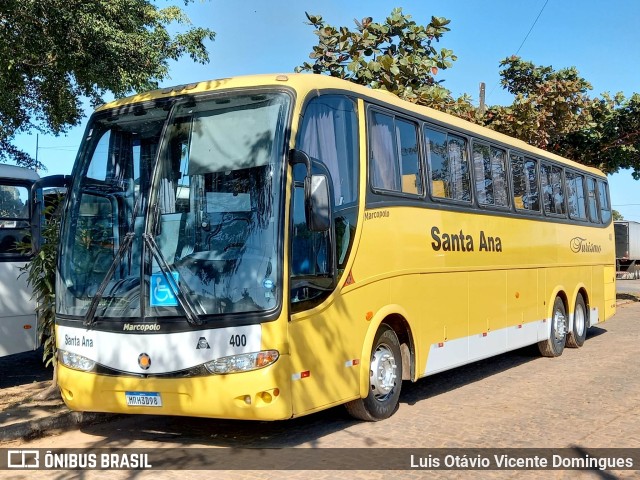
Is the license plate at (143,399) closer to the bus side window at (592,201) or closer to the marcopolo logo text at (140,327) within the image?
the marcopolo logo text at (140,327)

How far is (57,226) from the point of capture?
28.2 ft

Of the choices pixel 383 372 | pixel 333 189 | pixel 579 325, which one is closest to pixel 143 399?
pixel 333 189

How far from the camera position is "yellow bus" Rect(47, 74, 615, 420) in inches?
244

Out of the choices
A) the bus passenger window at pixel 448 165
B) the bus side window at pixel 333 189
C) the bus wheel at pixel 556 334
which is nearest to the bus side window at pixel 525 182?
the bus passenger window at pixel 448 165

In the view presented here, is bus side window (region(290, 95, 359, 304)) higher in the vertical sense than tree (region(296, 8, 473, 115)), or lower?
lower

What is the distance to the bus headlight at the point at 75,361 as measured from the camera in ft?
22.0

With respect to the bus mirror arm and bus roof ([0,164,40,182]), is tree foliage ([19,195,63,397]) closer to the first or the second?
bus roof ([0,164,40,182])

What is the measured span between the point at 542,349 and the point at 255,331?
847 centimetres

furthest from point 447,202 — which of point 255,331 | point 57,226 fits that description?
point 57,226

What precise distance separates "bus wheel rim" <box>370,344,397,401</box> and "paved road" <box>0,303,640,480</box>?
0.33m

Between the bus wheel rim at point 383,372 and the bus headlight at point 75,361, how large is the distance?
2.86 meters

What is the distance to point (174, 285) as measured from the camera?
20.7ft

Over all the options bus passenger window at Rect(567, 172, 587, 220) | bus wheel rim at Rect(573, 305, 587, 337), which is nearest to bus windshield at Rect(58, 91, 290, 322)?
bus passenger window at Rect(567, 172, 587, 220)

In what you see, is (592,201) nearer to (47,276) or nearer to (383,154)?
(383,154)
